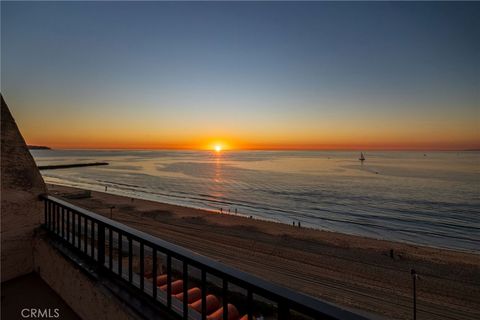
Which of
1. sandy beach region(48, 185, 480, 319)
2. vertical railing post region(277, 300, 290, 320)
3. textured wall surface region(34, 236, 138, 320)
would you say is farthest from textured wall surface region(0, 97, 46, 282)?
sandy beach region(48, 185, 480, 319)

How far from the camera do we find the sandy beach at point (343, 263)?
31.2ft

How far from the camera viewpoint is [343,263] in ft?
43.2

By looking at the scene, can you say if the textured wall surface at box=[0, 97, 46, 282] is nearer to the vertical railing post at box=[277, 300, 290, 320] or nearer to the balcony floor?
the balcony floor

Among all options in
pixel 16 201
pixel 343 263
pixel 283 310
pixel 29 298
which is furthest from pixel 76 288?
pixel 343 263

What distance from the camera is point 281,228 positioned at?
64.6ft

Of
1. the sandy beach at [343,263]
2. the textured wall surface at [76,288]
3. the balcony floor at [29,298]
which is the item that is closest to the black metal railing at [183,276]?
the textured wall surface at [76,288]

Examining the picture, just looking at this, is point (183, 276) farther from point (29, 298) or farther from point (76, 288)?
point (29, 298)

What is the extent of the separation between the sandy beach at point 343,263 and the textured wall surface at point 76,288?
8.58 meters

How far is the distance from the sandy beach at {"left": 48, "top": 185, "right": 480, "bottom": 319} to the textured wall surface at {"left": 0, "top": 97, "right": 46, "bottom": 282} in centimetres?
879

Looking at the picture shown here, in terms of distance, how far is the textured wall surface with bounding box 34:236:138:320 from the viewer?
2.50 m

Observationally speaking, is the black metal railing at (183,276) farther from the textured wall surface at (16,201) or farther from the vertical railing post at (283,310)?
the textured wall surface at (16,201)

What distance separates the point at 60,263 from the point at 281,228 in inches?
691

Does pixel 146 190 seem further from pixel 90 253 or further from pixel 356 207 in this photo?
pixel 90 253

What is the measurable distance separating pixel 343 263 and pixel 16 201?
44.4 feet
